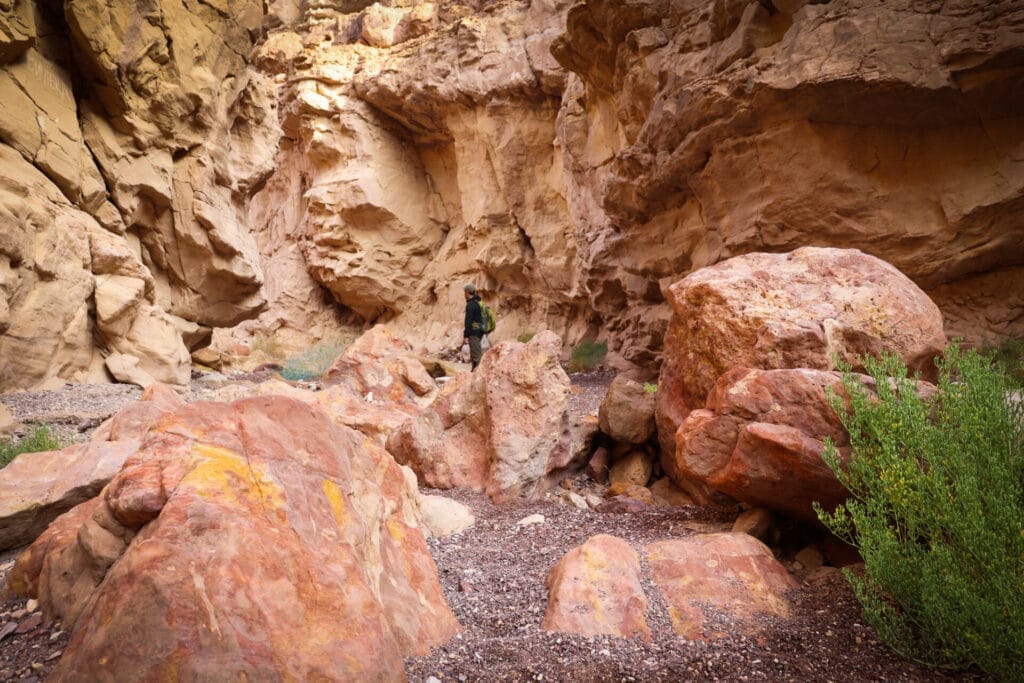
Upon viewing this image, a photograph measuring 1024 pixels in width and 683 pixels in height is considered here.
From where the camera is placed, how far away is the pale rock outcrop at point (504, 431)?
4.99 meters

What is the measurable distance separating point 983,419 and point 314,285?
65.2 ft

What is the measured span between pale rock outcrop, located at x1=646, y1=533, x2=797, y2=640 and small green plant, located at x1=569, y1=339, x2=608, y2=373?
986 cm

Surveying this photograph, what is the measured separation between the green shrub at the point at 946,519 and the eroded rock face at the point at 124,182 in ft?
27.8

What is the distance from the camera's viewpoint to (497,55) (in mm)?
16062

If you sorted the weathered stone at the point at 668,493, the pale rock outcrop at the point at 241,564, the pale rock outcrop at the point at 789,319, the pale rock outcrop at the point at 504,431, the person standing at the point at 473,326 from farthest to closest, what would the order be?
the person standing at the point at 473,326 < the pale rock outcrop at the point at 504,431 < the weathered stone at the point at 668,493 < the pale rock outcrop at the point at 789,319 < the pale rock outcrop at the point at 241,564

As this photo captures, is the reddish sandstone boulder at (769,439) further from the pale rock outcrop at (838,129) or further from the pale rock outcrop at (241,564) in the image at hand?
the pale rock outcrop at (838,129)

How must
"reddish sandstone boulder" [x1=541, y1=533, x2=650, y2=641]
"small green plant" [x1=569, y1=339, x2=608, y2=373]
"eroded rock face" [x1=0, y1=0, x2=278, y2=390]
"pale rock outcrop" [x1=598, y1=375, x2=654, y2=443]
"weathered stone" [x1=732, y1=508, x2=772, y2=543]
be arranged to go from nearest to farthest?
"reddish sandstone boulder" [x1=541, y1=533, x2=650, y2=641]
"weathered stone" [x1=732, y1=508, x2=772, y2=543]
"pale rock outcrop" [x1=598, y1=375, x2=654, y2=443]
"eroded rock face" [x1=0, y1=0, x2=278, y2=390]
"small green plant" [x1=569, y1=339, x2=608, y2=373]

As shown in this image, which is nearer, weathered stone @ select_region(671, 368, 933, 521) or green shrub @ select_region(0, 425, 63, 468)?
weathered stone @ select_region(671, 368, 933, 521)

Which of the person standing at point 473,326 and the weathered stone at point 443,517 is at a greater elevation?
the person standing at point 473,326

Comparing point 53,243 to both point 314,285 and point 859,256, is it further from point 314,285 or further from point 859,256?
point 314,285

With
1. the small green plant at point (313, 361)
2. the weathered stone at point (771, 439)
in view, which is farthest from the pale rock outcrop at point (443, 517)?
the small green plant at point (313, 361)

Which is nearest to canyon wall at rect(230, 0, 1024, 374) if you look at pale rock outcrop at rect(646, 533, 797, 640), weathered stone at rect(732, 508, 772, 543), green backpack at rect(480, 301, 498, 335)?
green backpack at rect(480, 301, 498, 335)

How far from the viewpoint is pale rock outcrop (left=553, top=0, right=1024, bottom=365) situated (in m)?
6.81

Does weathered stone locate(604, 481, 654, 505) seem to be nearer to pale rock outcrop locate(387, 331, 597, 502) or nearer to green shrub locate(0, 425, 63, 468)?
pale rock outcrop locate(387, 331, 597, 502)
